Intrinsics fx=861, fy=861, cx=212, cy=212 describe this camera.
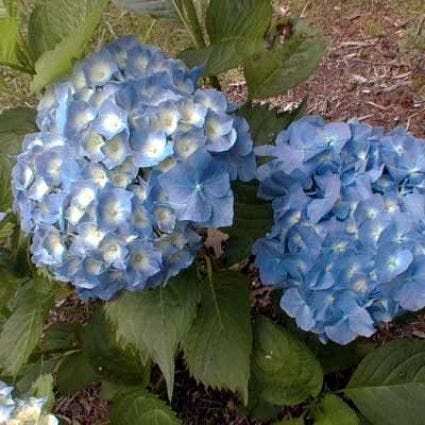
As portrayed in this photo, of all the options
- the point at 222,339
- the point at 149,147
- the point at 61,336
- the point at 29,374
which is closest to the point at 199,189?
the point at 149,147

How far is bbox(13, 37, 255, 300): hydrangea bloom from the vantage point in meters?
1.24

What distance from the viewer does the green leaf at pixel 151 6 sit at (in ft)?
5.55

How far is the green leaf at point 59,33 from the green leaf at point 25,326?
1.36ft

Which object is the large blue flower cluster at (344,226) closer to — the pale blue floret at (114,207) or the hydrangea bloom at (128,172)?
the hydrangea bloom at (128,172)

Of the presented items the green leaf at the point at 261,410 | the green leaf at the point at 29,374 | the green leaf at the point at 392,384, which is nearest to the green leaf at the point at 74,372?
the green leaf at the point at 29,374

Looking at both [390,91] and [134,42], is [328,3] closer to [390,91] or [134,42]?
[390,91]

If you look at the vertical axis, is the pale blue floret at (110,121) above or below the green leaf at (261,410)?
above

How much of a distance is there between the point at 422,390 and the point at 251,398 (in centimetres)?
36

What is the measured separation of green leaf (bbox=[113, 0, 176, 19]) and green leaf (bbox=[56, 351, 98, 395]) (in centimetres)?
81

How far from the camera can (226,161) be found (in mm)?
1314

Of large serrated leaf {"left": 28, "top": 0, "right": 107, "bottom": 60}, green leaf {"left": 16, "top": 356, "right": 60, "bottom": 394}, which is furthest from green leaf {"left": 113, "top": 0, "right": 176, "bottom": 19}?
green leaf {"left": 16, "top": 356, "right": 60, "bottom": 394}

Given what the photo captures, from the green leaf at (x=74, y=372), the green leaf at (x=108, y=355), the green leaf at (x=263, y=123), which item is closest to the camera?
the green leaf at (x=263, y=123)

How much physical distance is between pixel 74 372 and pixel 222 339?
23.0 inches

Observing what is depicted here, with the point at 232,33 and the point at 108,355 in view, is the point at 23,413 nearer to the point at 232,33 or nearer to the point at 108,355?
the point at 108,355
